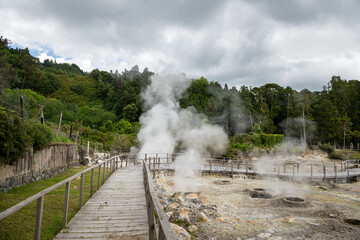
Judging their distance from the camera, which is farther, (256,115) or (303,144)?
(256,115)

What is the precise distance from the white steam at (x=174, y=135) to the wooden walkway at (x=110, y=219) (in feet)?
30.1

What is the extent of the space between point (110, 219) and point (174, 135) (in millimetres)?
20981

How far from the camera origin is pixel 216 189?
12.9m

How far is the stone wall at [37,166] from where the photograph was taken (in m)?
6.71

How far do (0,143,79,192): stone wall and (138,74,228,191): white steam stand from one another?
22.5 ft

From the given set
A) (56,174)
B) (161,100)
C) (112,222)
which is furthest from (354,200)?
(161,100)

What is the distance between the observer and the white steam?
21.4 metres

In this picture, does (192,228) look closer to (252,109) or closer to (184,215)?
(184,215)

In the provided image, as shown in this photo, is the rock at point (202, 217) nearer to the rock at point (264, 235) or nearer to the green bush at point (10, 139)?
the rock at point (264, 235)

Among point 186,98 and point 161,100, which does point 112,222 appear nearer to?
point 161,100

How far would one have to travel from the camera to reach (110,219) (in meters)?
4.30

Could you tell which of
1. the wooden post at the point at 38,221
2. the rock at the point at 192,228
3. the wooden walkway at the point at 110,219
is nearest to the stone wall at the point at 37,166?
the wooden walkway at the point at 110,219

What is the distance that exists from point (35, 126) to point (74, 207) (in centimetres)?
514

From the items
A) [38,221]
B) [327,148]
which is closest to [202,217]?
[38,221]
